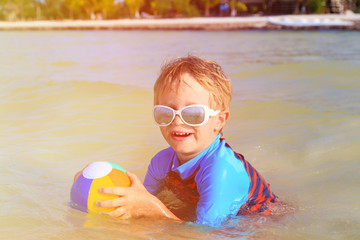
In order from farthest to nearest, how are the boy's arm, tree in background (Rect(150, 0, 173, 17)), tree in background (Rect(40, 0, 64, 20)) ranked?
tree in background (Rect(40, 0, 64, 20)) → tree in background (Rect(150, 0, 173, 17)) → the boy's arm

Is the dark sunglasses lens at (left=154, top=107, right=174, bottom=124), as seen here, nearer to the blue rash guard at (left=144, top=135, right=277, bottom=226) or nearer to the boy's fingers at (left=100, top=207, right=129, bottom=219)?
the blue rash guard at (left=144, top=135, right=277, bottom=226)

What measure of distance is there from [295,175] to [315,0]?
5429 centimetres

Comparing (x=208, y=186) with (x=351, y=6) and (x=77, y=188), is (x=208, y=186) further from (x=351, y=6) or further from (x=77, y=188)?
(x=351, y=6)

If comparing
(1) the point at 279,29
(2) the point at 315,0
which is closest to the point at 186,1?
(2) the point at 315,0

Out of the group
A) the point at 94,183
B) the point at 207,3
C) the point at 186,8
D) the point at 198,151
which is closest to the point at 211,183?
the point at 198,151

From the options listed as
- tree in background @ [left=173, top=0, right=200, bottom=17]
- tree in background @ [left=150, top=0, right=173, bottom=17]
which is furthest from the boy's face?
tree in background @ [left=150, top=0, right=173, bottom=17]

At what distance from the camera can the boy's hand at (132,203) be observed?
3.02 m

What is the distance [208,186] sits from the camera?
3.00 metres

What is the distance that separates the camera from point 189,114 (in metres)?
3.00

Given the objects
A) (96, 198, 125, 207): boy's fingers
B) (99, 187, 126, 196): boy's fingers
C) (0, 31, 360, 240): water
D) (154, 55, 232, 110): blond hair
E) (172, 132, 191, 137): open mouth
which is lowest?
(0, 31, 360, 240): water

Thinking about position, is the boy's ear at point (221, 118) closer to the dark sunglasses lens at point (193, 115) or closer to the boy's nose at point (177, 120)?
the dark sunglasses lens at point (193, 115)

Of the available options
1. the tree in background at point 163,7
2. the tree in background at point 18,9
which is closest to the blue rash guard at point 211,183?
the tree in background at point 163,7

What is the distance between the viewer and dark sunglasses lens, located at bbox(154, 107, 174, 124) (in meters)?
3.04

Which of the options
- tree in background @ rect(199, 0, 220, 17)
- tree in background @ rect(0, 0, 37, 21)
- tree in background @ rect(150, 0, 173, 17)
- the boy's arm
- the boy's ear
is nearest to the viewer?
the boy's arm
